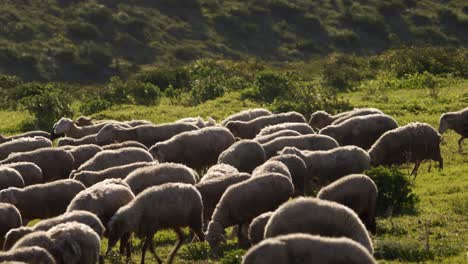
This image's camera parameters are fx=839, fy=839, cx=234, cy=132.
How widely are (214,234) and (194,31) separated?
42.0 meters

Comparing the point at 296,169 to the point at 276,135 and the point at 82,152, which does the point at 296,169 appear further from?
the point at 82,152

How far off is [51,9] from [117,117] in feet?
92.9

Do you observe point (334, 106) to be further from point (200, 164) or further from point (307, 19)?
point (307, 19)

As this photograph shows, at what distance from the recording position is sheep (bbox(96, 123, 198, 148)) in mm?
20875

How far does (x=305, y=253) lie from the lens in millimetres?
9531

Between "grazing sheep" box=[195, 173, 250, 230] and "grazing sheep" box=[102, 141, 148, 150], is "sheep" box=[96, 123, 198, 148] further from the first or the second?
"grazing sheep" box=[195, 173, 250, 230]

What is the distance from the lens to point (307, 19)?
56125 millimetres

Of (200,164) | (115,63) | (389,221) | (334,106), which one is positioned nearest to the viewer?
(389,221)

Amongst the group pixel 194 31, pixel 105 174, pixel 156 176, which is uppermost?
pixel 156 176

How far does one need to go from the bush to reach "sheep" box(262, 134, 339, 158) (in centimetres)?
296

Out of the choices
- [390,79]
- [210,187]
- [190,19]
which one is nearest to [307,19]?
[190,19]

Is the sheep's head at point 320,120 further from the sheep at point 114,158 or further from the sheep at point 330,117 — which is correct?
the sheep at point 114,158

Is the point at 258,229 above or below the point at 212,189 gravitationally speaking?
above

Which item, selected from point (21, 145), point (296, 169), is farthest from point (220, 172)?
point (21, 145)
